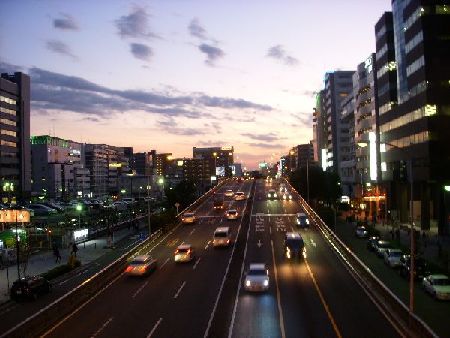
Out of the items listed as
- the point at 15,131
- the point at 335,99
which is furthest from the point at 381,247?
the point at 335,99

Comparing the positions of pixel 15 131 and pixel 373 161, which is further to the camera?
pixel 15 131

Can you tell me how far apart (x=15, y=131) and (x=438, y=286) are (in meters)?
152

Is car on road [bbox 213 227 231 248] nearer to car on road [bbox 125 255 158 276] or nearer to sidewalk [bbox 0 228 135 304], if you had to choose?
car on road [bbox 125 255 158 276]

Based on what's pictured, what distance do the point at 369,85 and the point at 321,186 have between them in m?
25.3

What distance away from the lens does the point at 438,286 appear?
3262cm

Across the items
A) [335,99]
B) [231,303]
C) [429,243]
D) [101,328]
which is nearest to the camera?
[101,328]

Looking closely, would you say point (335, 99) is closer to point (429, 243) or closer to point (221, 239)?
point (429, 243)

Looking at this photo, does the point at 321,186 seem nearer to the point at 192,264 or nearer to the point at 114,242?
the point at 114,242

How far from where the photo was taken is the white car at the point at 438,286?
32000mm

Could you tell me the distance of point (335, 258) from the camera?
4666 cm

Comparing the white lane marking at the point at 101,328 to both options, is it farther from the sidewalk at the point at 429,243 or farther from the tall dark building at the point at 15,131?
the tall dark building at the point at 15,131

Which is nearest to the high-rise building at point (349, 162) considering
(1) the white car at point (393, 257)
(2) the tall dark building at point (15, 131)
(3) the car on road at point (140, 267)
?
(1) the white car at point (393, 257)

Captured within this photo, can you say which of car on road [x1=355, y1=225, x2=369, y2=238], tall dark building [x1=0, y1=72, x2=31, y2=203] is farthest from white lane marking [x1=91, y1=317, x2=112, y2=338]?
tall dark building [x1=0, y1=72, x2=31, y2=203]

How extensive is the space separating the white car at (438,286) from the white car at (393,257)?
29.0ft
